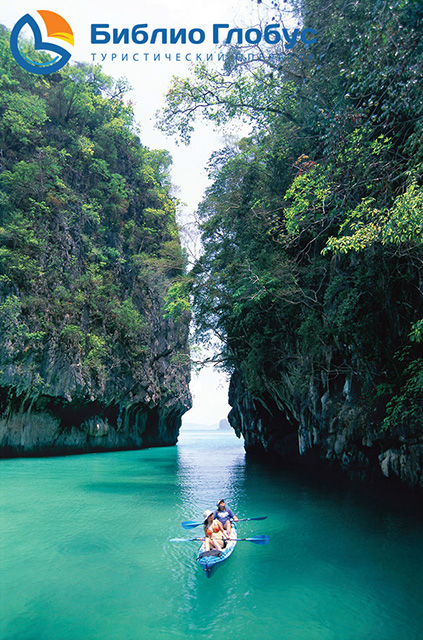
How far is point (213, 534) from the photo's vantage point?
6.12 metres

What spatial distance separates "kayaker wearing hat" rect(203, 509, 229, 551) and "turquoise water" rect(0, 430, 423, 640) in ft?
1.08

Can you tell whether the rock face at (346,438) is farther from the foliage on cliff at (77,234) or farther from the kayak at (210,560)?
the foliage on cliff at (77,234)

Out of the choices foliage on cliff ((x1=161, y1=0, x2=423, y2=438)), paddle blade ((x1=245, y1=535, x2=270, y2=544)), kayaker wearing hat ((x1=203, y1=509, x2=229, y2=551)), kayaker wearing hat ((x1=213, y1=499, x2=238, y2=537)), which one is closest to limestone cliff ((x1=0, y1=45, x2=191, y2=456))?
foliage on cliff ((x1=161, y1=0, x2=423, y2=438))

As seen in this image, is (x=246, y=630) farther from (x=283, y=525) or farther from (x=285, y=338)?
(x=285, y=338)

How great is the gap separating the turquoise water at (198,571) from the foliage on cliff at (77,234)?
985 centimetres

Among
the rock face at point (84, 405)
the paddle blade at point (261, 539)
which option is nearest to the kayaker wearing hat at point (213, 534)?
the paddle blade at point (261, 539)

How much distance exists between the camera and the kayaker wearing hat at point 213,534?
19.1ft

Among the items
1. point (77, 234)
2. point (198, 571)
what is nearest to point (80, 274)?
point (77, 234)

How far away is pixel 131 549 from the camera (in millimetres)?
6555

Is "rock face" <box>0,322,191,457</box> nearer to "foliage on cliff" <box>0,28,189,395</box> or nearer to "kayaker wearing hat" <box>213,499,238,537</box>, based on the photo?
"foliage on cliff" <box>0,28,189,395</box>

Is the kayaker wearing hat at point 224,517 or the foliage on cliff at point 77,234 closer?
the kayaker wearing hat at point 224,517

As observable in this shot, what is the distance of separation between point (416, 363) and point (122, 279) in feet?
66.7

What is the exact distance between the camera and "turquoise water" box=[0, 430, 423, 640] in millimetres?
4203

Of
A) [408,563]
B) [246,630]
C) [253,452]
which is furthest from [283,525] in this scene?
[253,452]
